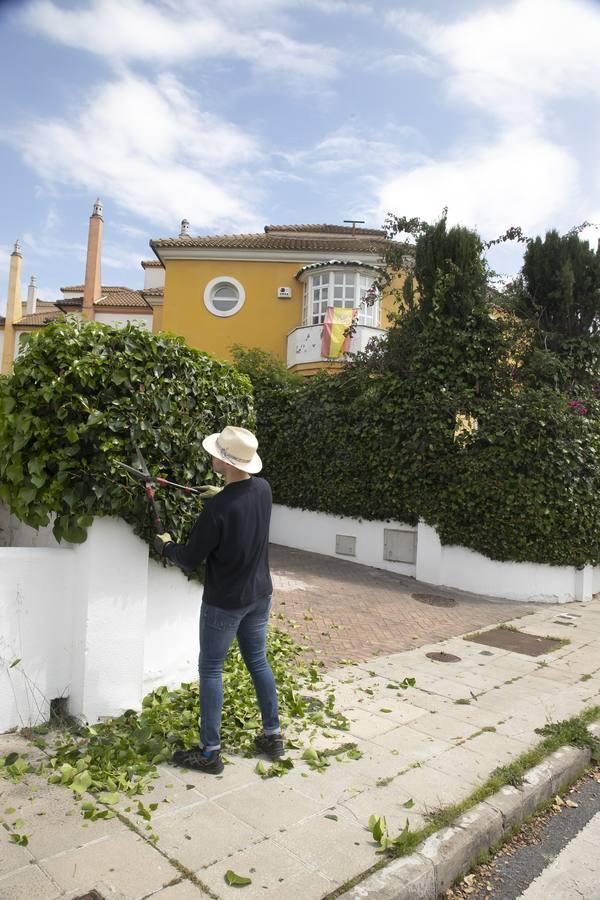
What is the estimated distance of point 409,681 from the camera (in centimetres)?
547

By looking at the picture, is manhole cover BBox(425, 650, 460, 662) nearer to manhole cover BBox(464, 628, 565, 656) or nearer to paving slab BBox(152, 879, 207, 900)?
manhole cover BBox(464, 628, 565, 656)

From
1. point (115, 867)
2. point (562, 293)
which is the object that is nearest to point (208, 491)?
point (115, 867)

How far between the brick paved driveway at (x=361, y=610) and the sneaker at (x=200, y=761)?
7.88 feet

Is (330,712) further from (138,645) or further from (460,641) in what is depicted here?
(460,641)

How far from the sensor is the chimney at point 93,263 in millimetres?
30938

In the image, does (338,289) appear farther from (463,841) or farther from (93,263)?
(463,841)

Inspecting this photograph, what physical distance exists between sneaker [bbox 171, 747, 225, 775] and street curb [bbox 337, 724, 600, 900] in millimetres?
1154

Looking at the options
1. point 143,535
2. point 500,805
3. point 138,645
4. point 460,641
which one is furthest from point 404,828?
point 460,641

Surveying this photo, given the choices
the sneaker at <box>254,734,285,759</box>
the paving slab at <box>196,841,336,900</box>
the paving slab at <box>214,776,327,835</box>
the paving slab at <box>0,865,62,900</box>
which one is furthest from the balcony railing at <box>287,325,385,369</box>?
the paving slab at <box>0,865,62,900</box>

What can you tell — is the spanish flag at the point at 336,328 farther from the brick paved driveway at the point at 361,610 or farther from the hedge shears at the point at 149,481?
the hedge shears at the point at 149,481

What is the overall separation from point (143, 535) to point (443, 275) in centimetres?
780

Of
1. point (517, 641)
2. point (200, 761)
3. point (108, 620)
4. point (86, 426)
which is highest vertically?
point (86, 426)

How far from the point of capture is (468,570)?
10.0 metres

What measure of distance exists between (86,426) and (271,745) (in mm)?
2282
